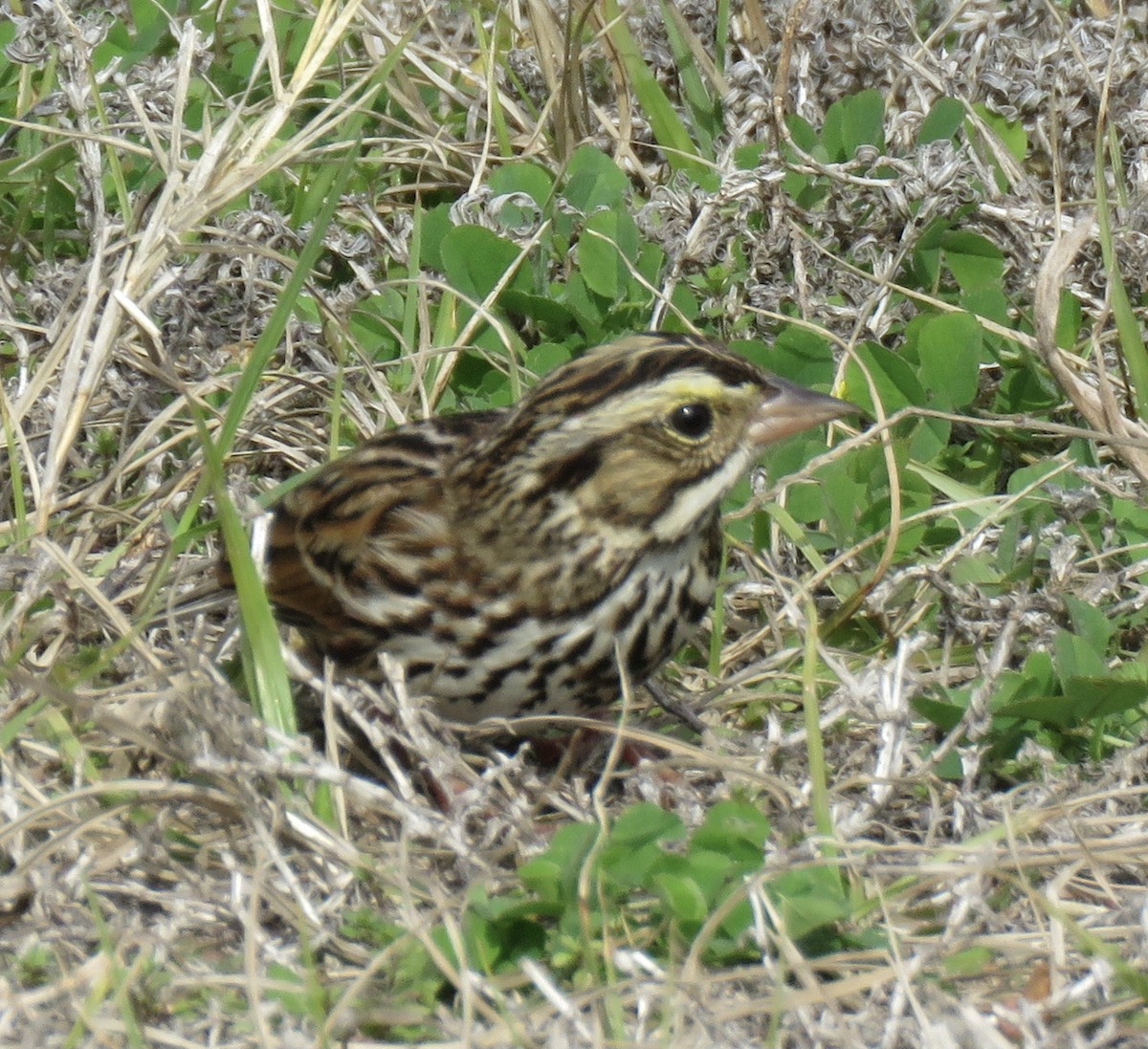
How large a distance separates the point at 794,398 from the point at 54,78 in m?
2.89

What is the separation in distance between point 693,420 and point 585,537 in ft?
1.06

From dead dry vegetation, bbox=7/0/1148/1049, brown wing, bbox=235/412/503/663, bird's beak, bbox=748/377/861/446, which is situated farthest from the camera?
brown wing, bbox=235/412/503/663

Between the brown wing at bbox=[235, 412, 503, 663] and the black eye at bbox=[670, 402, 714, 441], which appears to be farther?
the brown wing at bbox=[235, 412, 503, 663]

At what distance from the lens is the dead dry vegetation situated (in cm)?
319

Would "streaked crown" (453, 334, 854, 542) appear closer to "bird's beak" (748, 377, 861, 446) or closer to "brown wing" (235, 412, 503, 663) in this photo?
"bird's beak" (748, 377, 861, 446)

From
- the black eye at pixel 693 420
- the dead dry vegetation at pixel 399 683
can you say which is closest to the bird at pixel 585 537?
the black eye at pixel 693 420

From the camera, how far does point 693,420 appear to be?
3809 millimetres

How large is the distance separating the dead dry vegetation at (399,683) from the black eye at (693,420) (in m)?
0.48

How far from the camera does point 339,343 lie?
5012mm

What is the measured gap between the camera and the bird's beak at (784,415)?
389cm

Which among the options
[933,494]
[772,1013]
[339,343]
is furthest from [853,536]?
[772,1013]

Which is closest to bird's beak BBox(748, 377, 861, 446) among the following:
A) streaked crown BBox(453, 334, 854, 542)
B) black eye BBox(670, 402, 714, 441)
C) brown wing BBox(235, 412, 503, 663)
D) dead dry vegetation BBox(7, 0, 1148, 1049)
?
streaked crown BBox(453, 334, 854, 542)

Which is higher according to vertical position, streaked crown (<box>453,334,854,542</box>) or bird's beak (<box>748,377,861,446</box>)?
streaked crown (<box>453,334,854,542</box>)

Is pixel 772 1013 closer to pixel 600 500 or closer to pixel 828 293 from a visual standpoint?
pixel 600 500
